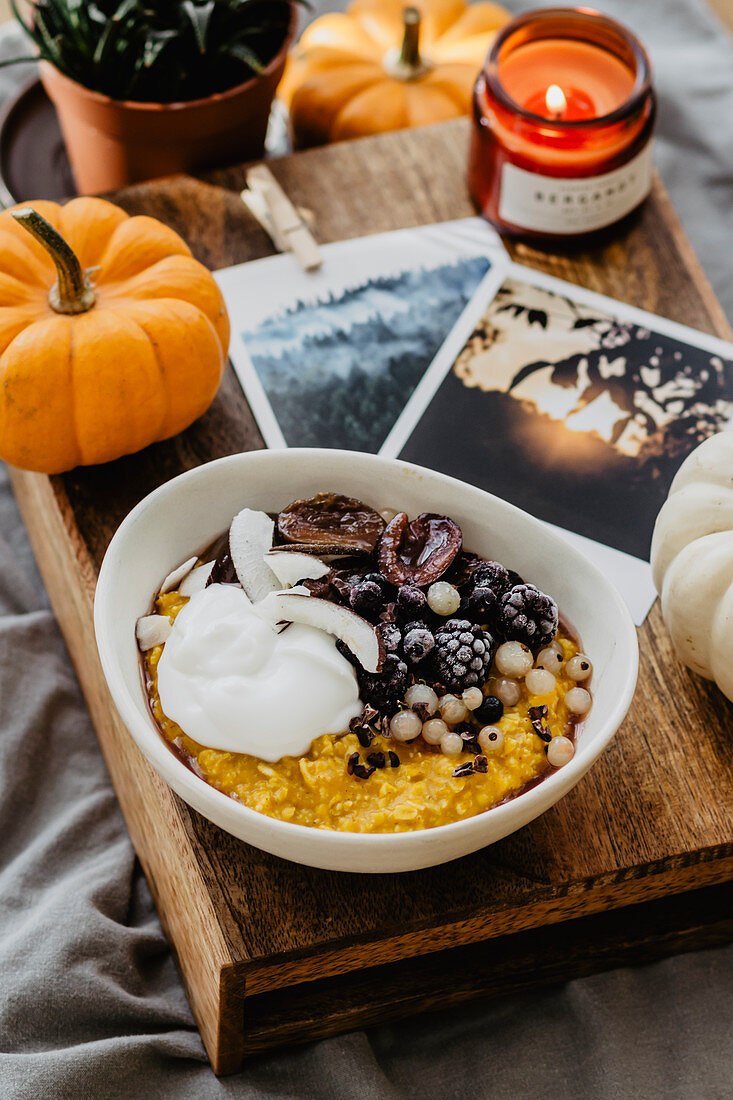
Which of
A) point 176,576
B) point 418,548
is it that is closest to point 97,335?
point 176,576

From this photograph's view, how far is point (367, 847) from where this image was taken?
83 centimetres

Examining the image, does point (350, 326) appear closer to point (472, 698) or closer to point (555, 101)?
point (555, 101)

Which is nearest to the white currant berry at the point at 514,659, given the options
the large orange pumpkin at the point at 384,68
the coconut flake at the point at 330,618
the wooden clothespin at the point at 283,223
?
the coconut flake at the point at 330,618

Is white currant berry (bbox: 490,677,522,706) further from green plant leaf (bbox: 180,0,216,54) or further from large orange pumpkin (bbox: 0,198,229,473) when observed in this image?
green plant leaf (bbox: 180,0,216,54)

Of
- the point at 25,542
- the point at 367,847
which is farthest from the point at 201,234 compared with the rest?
the point at 367,847

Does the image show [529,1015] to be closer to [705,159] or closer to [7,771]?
[7,771]

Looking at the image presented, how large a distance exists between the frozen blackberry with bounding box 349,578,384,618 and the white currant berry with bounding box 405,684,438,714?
8cm

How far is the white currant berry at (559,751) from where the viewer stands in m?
0.91

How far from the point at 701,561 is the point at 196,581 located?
0.47m

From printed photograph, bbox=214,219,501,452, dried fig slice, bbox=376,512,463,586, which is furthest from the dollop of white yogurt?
printed photograph, bbox=214,219,501,452

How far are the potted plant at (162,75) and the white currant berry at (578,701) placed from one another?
0.92 m

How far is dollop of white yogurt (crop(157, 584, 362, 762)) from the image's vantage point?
2.90ft

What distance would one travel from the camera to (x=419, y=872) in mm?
977

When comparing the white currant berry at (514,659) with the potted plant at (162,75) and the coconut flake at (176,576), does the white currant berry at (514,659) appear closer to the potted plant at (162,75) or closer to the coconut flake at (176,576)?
the coconut flake at (176,576)
